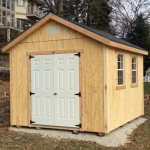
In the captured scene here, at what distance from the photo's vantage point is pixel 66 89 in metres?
8.02

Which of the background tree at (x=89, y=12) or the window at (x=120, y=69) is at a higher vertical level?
the background tree at (x=89, y=12)

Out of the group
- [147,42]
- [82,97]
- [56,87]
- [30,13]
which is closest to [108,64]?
[82,97]

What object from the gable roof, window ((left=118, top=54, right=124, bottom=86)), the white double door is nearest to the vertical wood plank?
the gable roof

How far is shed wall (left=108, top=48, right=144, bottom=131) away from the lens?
7.82m

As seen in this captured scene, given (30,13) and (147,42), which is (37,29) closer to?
(147,42)

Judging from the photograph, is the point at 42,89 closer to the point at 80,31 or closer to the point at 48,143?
the point at 48,143

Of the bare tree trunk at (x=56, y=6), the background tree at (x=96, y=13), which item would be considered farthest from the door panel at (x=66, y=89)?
the background tree at (x=96, y=13)

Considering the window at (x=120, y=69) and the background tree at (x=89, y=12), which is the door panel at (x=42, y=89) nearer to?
the window at (x=120, y=69)

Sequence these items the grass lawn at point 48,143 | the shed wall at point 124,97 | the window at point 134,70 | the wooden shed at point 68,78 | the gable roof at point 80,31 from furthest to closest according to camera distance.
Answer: the window at point 134,70, the shed wall at point 124,97, the wooden shed at point 68,78, the gable roof at point 80,31, the grass lawn at point 48,143

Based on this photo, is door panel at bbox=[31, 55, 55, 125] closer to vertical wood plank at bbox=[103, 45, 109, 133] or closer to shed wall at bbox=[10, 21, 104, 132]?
shed wall at bbox=[10, 21, 104, 132]

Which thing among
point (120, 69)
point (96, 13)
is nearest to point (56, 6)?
point (96, 13)

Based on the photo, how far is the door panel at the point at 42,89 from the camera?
8.22 meters

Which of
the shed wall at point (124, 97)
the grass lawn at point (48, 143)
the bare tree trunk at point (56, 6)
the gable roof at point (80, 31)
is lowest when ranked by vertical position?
the grass lawn at point (48, 143)

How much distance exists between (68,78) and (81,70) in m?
0.47
